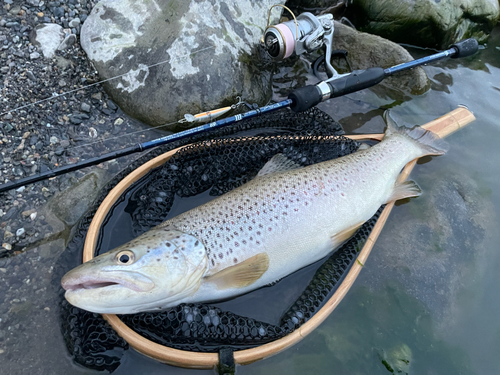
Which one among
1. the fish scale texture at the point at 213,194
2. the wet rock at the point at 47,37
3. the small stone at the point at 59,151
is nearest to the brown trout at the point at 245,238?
the fish scale texture at the point at 213,194

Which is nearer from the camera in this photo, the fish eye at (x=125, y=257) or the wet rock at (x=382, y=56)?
the fish eye at (x=125, y=257)

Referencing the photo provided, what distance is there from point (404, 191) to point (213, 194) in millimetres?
1770

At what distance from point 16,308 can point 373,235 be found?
2.78 metres

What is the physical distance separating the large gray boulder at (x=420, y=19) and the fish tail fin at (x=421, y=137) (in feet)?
7.18

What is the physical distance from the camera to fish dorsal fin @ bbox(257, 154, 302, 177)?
275cm

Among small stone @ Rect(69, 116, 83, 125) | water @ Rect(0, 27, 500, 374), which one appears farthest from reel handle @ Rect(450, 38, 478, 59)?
small stone @ Rect(69, 116, 83, 125)

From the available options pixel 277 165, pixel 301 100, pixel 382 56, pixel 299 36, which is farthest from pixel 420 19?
pixel 277 165

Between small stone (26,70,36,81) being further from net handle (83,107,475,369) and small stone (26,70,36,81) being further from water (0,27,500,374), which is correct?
water (0,27,500,374)

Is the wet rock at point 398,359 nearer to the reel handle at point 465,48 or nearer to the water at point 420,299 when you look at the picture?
the water at point 420,299

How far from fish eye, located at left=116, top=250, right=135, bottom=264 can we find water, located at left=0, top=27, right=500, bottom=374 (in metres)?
0.72

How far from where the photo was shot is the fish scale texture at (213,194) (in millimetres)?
2086

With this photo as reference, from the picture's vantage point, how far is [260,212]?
7.82ft

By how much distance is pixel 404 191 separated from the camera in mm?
3035

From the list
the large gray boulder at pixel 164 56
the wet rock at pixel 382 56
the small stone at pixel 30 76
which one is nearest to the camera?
the small stone at pixel 30 76
